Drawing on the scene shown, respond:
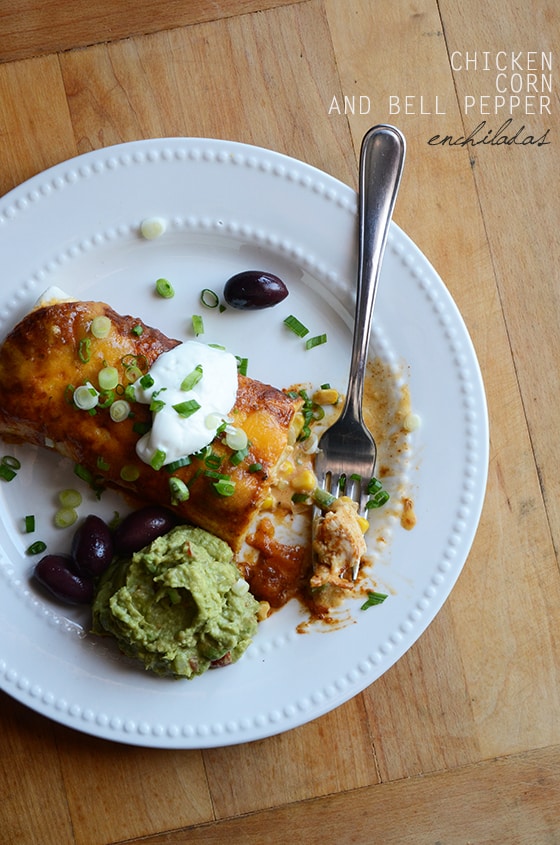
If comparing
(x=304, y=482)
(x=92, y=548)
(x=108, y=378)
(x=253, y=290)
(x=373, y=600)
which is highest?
(x=253, y=290)

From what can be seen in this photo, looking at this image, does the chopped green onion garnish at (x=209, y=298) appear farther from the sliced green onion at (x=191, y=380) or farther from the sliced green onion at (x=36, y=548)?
the sliced green onion at (x=36, y=548)

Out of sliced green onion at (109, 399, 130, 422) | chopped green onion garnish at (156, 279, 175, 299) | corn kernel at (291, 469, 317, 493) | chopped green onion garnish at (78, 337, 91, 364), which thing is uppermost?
chopped green onion garnish at (156, 279, 175, 299)

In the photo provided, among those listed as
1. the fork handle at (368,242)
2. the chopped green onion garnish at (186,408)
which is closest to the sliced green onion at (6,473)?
the chopped green onion garnish at (186,408)

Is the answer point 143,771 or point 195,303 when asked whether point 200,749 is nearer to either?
point 143,771

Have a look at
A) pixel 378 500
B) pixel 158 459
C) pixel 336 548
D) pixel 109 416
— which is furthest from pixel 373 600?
pixel 109 416

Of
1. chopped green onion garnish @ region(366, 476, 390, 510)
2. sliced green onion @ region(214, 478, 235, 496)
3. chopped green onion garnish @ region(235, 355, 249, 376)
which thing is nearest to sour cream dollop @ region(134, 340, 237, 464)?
sliced green onion @ region(214, 478, 235, 496)

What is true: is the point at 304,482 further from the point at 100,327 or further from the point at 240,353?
the point at 100,327

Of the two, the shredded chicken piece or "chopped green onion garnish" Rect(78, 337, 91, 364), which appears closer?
"chopped green onion garnish" Rect(78, 337, 91, 364)

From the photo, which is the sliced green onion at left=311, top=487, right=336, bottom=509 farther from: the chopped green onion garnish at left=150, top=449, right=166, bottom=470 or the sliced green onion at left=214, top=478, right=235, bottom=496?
the chopped green onion garnish at left=150, top=449, right=166, bottom=470
